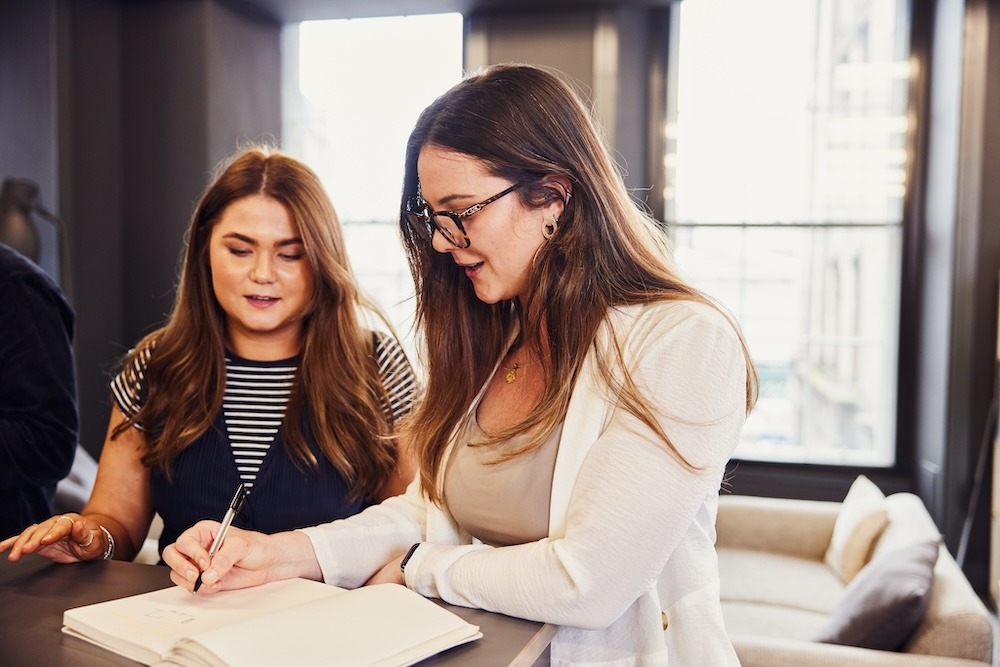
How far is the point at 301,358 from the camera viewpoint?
179 centimetres

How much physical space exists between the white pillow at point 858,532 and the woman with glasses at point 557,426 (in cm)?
235

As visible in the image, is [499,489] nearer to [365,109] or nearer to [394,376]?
[394,376]

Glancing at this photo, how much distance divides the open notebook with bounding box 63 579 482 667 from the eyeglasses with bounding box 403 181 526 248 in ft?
1.61

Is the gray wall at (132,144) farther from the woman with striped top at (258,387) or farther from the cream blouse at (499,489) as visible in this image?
the cream blouse at (499,489)

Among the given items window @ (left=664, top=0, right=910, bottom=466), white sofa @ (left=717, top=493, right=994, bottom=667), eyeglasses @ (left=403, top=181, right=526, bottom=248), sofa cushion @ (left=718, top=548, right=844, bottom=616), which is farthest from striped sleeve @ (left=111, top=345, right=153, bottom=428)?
window @ (left=664, top=0, right=910, bottom=466)

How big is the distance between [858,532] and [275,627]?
9.42ft

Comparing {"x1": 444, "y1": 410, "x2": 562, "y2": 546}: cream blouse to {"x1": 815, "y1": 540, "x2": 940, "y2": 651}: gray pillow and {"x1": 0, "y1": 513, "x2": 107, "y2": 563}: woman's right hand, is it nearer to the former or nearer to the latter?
{"x1": 0, "y1": 513, "x2": 107, "y2": 563}: woman's right hand

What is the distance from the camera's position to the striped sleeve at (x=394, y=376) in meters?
1.80

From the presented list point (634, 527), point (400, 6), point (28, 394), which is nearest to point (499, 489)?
point (634, 527)

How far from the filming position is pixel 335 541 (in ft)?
4.18

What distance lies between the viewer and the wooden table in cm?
95

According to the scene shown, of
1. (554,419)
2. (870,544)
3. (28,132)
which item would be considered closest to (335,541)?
(554,419)

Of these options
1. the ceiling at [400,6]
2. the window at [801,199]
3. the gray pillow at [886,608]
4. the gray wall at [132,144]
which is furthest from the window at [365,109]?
the gray pillow at [886,608]

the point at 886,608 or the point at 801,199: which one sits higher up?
the point at 801,199
